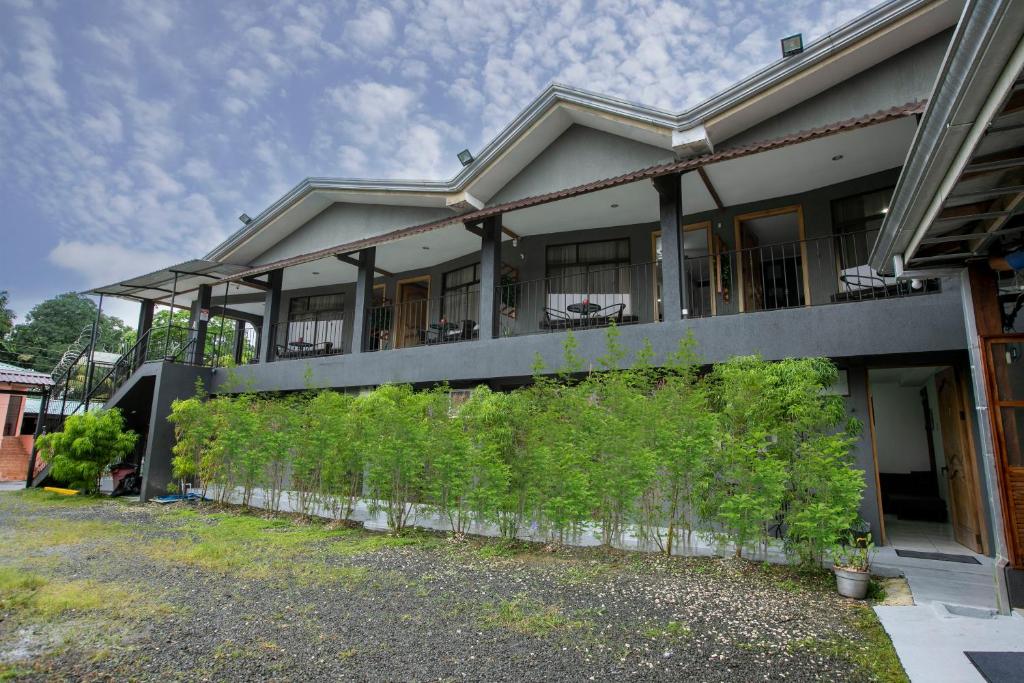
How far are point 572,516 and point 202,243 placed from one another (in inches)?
1714

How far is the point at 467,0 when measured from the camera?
1355 centimetres

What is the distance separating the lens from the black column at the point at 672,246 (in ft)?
23.8

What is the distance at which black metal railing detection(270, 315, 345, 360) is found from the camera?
14.1m

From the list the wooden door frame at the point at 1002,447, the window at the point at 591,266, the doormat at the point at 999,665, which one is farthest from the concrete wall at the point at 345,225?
the doormat at the point at 999,665

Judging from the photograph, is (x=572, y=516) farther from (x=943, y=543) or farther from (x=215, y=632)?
(x=943, y=543)

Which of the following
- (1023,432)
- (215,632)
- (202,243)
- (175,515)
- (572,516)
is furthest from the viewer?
(202,243)

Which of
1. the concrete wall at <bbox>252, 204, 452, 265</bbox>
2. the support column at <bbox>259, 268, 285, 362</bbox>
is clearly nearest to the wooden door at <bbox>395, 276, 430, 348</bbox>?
the concrete wall at <bbox>252, 204, 452, 265</bbox>

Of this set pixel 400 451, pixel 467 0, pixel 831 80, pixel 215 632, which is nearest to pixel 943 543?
pixel 831 80

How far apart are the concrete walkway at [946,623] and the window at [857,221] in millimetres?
4449

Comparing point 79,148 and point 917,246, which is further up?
point 79,148

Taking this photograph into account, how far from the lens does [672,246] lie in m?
7.45

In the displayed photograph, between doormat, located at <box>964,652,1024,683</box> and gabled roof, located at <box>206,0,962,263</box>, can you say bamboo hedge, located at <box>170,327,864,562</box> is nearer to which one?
doormat, located at <box>964,652,1024,683</box>

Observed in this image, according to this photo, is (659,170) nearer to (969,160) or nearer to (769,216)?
(769,216)

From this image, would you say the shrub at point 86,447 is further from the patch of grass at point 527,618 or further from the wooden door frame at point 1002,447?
the wooden door frame at point 1002,447
